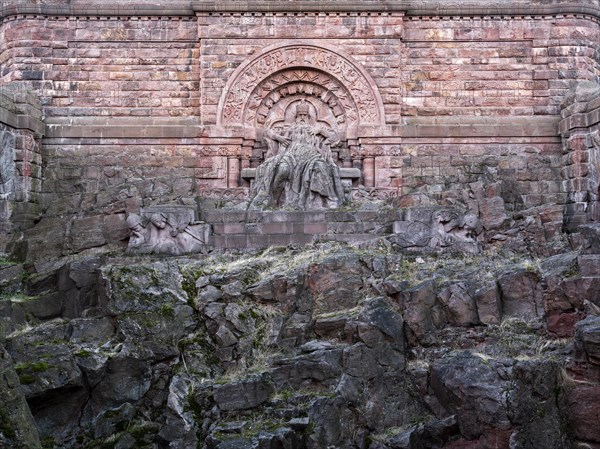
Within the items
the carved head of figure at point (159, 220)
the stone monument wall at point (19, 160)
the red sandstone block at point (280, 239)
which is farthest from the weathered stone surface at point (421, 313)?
the stone monument wall at point (19, 160)

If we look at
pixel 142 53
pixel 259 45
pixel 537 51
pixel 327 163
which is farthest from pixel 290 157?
pixel 537 51

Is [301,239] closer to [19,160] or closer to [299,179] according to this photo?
[299,179]

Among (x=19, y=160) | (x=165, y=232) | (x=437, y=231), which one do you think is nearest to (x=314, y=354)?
(x=437, y=231)

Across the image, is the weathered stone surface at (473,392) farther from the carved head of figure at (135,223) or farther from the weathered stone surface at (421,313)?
the carved head of figure at (135,223)

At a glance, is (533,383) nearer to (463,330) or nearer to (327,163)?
(463,330)

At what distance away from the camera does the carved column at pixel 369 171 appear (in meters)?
25.0

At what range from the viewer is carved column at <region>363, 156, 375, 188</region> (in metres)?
25.0

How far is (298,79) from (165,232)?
23.5ft

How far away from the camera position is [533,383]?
15.3 meters

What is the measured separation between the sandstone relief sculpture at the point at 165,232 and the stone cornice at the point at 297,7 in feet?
24.0

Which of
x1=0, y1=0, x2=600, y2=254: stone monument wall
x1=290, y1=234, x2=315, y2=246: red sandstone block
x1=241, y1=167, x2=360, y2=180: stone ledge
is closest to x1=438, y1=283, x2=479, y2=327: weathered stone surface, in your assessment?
x1=290, y1=234, x2=315, y2=246: red sandstone block

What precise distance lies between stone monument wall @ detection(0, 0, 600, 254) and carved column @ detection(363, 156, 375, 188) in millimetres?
32

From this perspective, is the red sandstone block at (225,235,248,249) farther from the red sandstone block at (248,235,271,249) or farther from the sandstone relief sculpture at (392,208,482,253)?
the sandstone relief sculpture at (392,208,482,253)

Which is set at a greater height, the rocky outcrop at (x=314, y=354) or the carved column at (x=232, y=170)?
the carved column at (x=232, y=170)
